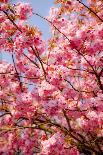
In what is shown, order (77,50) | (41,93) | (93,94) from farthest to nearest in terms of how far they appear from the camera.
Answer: (93,94)
(77,50)
(41,93)

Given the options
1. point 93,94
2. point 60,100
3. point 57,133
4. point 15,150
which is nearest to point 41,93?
point 60,100

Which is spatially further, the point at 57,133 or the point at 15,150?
the point at 15,150

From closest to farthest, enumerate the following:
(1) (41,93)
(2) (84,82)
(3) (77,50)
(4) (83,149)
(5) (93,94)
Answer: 1. (1) (41,93)
2. (3) (77,50)
3. (4) (83,149)
4. (5) (93,94)
5. (2) (84,82)

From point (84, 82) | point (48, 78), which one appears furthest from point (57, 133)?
point (84, 82)

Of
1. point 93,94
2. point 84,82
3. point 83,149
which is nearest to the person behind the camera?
point 83,149

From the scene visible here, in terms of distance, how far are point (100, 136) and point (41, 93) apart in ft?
7.43

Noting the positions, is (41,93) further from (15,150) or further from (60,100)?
(15,150)

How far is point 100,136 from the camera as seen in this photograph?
9.32m

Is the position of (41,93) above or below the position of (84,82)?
below

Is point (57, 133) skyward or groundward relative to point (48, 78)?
groundward

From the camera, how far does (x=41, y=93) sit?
820cm

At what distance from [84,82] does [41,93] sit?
3.27 metres

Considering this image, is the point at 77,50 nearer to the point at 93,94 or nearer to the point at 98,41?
the point at 98,41

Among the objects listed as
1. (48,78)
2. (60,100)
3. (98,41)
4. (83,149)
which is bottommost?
(83,149)
